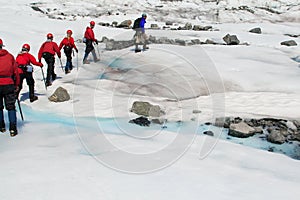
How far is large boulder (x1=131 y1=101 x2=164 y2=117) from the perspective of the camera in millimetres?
8898

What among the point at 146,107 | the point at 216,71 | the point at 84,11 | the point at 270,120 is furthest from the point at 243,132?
the point at 84,11

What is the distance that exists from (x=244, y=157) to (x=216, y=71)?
27.1 feet

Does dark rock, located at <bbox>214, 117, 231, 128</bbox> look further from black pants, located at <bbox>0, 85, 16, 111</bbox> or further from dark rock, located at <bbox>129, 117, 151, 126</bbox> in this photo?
black pants, located at <bbox>0, 85, 16, 111</bbox>

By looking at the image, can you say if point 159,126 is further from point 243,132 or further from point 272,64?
point 272,64

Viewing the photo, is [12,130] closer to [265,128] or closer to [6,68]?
[6,68]

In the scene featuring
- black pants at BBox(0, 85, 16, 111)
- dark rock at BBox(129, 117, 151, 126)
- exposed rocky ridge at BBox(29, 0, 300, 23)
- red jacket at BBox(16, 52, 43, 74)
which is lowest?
dark rock at BBox(129, 117, 151, 126)

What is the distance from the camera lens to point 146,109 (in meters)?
8.98

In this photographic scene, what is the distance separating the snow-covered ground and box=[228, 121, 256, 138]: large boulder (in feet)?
3.12

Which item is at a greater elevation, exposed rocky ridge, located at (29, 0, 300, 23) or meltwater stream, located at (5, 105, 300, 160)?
exposed rocky ridge, located at (29, 0, 300, 23)

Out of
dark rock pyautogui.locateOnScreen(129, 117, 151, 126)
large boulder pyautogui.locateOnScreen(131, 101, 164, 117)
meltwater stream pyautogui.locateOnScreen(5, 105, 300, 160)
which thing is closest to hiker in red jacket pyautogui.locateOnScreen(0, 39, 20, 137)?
meltwater stream pyautogui.locateOnScreen(5, 105, 300, 160)

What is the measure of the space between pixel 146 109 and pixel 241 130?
9.11ft

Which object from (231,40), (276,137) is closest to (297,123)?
(276,137)

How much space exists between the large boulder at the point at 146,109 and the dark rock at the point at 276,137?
3.11 m

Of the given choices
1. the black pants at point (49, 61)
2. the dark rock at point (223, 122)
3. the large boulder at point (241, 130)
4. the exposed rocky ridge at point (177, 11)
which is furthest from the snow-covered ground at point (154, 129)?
the exposed rocky ridge at point (177, 11)
